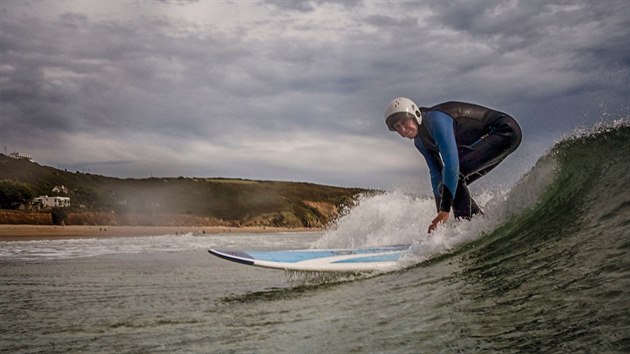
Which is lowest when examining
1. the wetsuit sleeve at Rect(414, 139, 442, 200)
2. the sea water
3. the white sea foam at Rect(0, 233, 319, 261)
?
the white sea foam at Rect(0, 233, 319, 261)

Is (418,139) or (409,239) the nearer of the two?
(418,139)

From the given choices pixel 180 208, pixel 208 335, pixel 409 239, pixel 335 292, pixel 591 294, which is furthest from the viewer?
pixel 180 208

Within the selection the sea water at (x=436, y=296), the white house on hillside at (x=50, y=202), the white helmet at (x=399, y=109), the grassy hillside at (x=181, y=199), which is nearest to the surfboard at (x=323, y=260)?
the sea water at (x=436, y=296)

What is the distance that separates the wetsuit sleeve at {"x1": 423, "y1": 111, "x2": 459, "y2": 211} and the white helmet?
27 cm

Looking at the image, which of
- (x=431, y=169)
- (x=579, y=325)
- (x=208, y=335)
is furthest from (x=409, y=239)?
(x=579, y=325)

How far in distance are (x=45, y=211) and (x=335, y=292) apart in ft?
137

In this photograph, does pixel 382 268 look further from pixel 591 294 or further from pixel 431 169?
pixel 591 294

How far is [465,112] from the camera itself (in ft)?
22.8

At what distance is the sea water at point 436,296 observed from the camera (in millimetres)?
3043

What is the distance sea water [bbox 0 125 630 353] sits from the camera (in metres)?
3.04

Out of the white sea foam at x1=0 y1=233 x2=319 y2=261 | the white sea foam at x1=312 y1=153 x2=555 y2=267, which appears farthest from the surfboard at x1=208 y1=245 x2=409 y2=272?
the white sea foam at x1=0 y1=233 x2=319 y2=261

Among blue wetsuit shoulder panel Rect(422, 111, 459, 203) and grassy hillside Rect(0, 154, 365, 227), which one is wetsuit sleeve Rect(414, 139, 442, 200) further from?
grassy hillside Rect(0, 154, 365, 227)

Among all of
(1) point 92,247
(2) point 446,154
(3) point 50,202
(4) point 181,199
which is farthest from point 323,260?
(4) point 181,199

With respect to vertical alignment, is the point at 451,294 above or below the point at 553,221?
below
